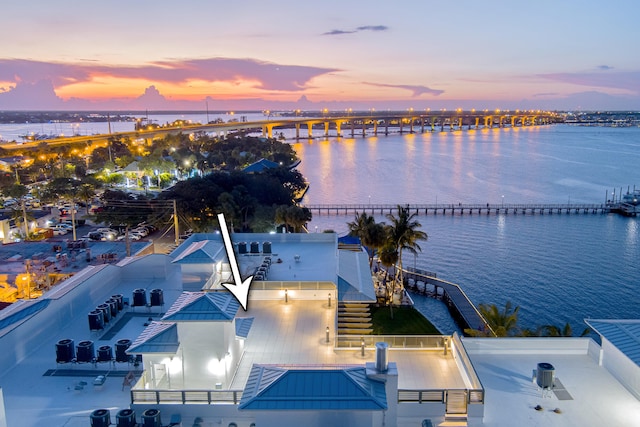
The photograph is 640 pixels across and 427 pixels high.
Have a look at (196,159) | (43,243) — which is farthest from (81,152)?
(43,243)

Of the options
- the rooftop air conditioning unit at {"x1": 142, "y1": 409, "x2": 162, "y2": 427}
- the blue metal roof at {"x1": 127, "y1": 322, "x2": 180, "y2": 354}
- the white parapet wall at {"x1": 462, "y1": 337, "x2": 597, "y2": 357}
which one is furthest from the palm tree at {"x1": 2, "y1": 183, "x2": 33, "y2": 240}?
the white parapet wall at {"x1": 462, "y1": 337, "x2": 597, "y2": 357}

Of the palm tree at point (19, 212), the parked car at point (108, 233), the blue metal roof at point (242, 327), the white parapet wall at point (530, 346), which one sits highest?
the blue metal roof at point (242, 327)

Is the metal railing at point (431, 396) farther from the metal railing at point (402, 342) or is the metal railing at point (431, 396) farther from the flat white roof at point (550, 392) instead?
the metal railing at point (402, 342)

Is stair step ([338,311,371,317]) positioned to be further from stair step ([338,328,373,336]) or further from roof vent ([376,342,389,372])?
roof vent ([376,342,389,372])

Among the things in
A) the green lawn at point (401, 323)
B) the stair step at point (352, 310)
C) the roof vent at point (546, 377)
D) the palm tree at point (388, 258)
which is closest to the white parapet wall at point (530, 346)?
the roof vent at point (546, 377)

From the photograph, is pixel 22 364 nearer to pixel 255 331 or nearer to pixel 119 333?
pixel 119 333

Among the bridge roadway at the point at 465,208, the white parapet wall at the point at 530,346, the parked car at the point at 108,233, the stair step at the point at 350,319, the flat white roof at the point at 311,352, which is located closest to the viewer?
the flat white roof at the point at 311,352

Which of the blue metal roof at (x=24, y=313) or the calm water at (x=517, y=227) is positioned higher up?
the blue metal roof at (x=24, y=313)
